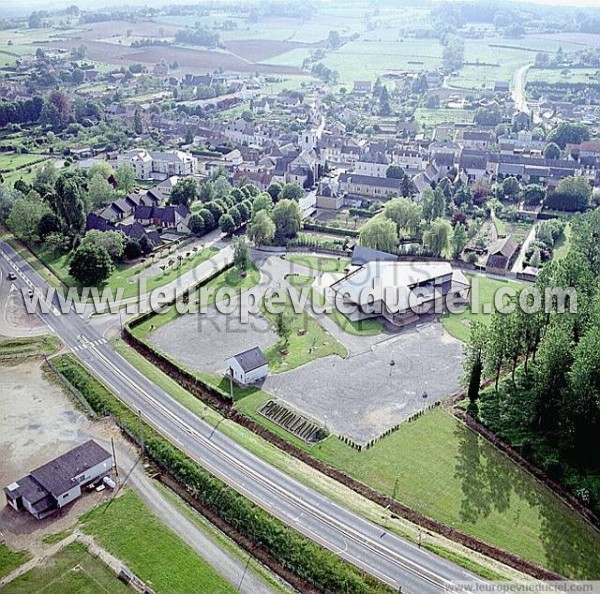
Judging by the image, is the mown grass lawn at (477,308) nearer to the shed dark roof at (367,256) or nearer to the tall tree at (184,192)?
the shed dark roof at (367,256)

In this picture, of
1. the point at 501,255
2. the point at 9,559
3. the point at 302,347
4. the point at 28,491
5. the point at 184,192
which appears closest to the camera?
the point at 9,559

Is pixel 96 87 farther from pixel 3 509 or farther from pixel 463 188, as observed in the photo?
pixel 3 509

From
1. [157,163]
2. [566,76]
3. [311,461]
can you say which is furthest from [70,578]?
[566,76]

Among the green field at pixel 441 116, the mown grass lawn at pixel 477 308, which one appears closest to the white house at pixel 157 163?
the mown grass lawn at pixel 477 308

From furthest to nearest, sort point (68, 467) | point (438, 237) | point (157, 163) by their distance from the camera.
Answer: point (157, 163), point (438, 237), point (68, 467)

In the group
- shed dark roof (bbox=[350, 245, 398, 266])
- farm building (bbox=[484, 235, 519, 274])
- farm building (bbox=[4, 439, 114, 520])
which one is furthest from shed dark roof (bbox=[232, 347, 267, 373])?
farm building (bbox=[484, 235, 519, 274])

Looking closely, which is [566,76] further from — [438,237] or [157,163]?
[438,237]

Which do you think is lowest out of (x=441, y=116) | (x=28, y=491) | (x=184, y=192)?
(x=28, y=491)

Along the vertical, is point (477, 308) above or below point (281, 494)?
below
